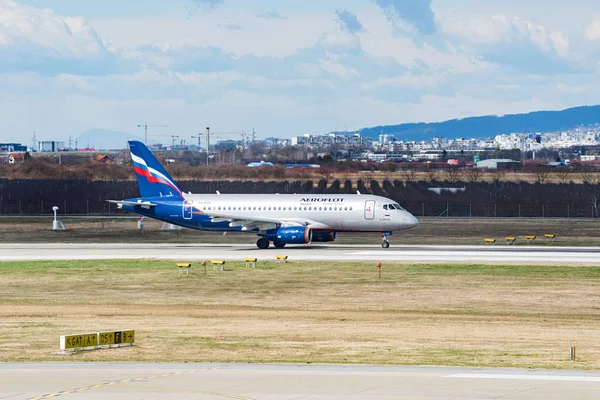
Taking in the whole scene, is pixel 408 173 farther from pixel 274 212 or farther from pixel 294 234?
pixel 294 234

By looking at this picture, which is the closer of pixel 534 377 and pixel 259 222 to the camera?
pixel 534 377

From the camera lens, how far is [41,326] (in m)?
37.1

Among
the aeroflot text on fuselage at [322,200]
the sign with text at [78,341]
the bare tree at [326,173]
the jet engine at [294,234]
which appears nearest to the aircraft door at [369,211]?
the aeroflot text on fuselage at [322,200]

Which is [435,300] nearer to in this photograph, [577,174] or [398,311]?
[398,311]

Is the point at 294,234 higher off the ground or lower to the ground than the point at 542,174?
lower

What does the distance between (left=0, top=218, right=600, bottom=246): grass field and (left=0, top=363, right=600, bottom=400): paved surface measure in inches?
2086

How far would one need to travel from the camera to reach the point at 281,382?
2542cm

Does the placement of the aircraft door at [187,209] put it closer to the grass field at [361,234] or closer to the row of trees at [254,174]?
the grass field at [361,234]

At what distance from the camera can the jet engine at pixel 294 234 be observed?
72181 mm

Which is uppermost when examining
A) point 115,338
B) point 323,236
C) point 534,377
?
point 323,236

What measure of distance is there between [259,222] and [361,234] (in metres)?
19.3

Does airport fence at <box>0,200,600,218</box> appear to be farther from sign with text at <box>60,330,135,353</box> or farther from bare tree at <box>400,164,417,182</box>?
sign with text at <box>60,330,135,353</box>

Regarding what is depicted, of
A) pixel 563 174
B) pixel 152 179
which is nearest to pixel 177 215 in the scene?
pixel 152 179

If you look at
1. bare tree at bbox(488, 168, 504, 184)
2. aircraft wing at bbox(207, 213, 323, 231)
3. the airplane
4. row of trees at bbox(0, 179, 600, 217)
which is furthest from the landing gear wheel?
bare tree at bbox(488, 168, 504, 184)
